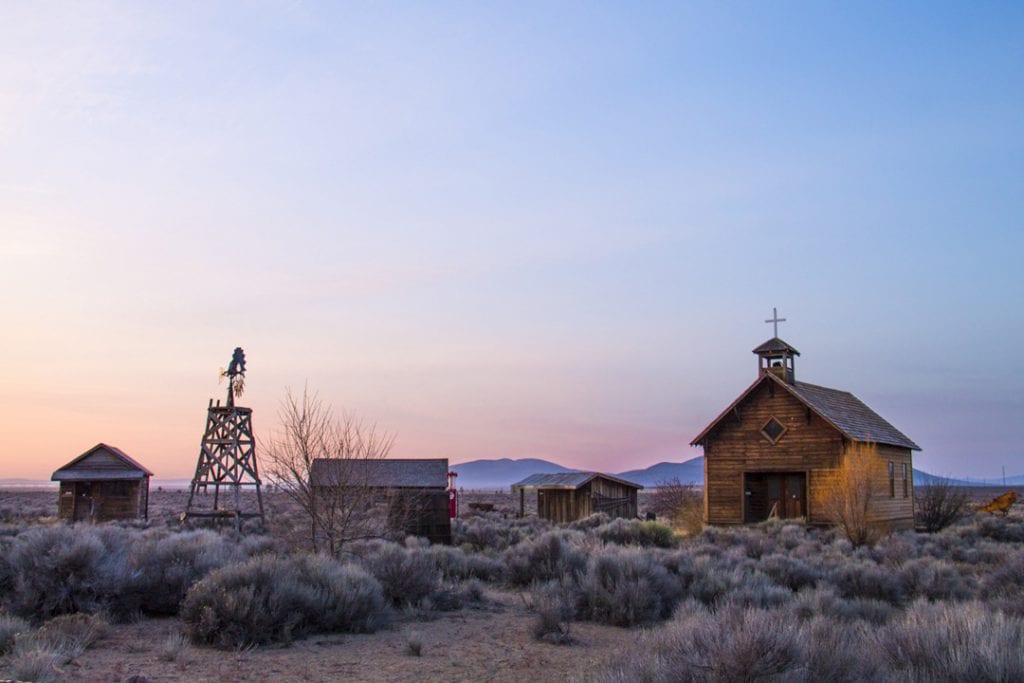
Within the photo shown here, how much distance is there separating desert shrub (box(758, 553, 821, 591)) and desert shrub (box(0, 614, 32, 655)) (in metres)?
10.8

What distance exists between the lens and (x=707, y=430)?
103 ft

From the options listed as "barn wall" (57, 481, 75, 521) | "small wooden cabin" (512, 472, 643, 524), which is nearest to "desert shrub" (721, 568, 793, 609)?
"small wooden cabin" (512, 472, 643, 524)

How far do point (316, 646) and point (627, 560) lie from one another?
5.12 meters

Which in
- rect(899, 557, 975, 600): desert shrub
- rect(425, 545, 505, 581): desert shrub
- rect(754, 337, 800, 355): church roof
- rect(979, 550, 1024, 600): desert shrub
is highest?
rect(754, 337, 800, 355): church roof

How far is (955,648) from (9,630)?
328 inches

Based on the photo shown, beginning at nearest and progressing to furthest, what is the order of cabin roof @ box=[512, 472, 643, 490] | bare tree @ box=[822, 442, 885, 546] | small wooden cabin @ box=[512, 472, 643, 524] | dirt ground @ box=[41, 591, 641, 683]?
dirt ground @ box=[41, 591, 641, 683] → bare tree @ box=[822, 442, 885, 546] → cabin roof @ box=[512, 472, 643, 490] → small wooden cabin @ box=[512, 472, 643, 524]

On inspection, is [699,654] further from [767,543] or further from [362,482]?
[767,543]

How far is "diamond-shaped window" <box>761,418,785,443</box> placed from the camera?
99.9 feet

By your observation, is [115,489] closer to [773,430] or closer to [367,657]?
[773,430]

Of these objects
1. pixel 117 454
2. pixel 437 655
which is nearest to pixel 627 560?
pixel 437 655

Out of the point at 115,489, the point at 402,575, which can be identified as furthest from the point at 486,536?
the point at 115,489

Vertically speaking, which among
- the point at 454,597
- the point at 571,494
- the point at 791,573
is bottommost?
the point at 571,494

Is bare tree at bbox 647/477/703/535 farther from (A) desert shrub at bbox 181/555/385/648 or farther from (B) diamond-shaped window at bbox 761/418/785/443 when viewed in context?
(A) desert shrub at bbox 181/555/385/648

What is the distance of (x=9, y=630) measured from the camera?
27.8ft
